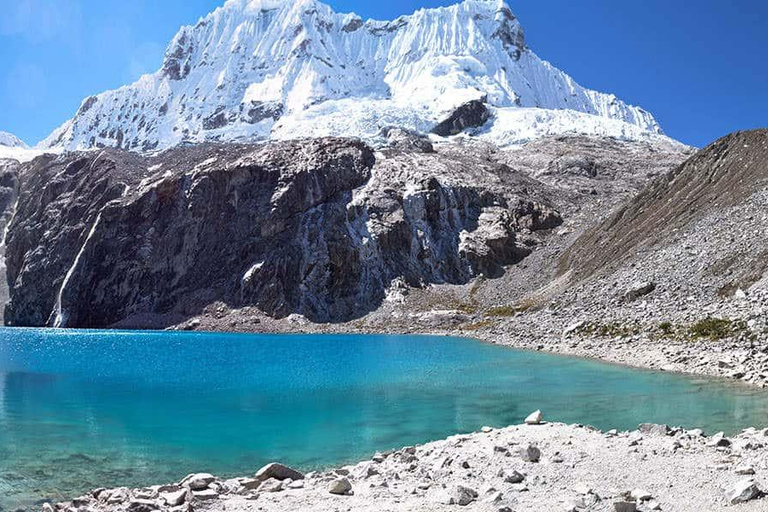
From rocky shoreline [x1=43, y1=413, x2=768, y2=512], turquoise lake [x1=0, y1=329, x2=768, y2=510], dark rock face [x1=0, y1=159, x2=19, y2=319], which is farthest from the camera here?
dark rock face [x1=0, y1=159, x2=19, y2=319]

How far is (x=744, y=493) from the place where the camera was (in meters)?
10.8

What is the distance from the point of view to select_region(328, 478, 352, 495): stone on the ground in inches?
506

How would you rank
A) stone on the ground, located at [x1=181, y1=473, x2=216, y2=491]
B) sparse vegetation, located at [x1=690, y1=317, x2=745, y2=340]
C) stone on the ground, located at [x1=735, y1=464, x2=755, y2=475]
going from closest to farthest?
stone on the ground, located at [x1=735, y1=464, x2=755, y2=475] < stone on the ground, located at [x1=181, y1=473, x2=216, y2=491] < sparse vegetation, located at [x1=690, y1=317, x2=745, y2=340]

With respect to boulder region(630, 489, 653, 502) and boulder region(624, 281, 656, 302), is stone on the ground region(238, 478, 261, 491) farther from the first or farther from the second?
boulder region(624, 281, 656, 302)

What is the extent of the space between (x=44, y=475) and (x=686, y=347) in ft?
118

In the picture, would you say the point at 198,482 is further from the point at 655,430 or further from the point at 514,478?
the point at 655,430

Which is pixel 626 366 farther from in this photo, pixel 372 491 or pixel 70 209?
pixel 70 209

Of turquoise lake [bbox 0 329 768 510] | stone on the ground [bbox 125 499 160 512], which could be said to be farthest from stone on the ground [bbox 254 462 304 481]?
stone on the ground [bbox 125 499 160 512]

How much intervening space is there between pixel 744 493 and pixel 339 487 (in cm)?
748

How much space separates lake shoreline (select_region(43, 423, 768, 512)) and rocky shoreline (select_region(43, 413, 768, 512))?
2 centimetres

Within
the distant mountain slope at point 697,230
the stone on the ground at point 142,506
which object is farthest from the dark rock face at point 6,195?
the stone on the ground at point 142,506

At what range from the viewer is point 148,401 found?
29578 millimetres

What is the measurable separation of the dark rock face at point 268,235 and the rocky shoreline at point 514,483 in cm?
9367

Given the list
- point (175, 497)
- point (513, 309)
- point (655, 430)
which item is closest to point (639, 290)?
point (513, 309)
